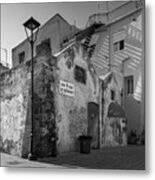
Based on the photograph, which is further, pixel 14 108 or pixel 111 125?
pixel 14 108

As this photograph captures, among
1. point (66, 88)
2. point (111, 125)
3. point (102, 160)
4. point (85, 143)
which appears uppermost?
point (66, 88)

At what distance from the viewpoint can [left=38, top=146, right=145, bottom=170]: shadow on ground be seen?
2.80 m

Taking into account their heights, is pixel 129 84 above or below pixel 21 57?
below

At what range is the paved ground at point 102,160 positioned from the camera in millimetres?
2805

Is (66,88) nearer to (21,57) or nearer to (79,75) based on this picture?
(79,75)

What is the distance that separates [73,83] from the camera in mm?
2990

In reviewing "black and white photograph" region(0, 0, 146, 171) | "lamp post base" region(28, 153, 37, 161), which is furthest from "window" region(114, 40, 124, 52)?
"lamp post base" region(28, 153, 37, 161)

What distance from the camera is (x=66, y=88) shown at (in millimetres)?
2984

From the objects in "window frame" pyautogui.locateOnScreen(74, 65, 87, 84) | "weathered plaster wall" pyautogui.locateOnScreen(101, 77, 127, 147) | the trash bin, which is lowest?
the trash bin

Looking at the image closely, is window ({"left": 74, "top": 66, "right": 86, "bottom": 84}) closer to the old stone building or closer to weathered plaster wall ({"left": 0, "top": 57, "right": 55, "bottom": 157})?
the old stone building

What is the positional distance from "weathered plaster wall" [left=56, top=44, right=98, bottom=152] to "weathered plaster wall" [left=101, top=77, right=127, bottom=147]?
0.33 ft

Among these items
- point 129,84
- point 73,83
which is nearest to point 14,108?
point 73,83

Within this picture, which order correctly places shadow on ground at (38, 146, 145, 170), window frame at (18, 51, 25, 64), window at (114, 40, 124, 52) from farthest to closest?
1. window frame at (18, 51, 25, 64)
2. window at (114, 40, 124, 52)
3. shadow on ground at (38, 146, 145, 170)

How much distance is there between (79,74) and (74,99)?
0.21m
